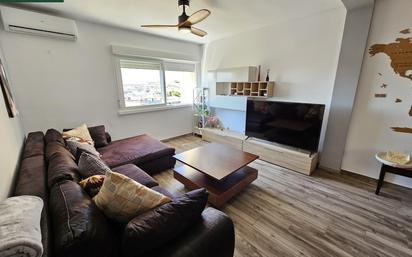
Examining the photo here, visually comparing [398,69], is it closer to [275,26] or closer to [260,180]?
[275,26]

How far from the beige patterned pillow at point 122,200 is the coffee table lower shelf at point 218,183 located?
1115mm

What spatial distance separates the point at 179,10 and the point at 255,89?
6.41ft

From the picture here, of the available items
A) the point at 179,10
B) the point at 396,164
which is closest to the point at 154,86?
the point at 179,10

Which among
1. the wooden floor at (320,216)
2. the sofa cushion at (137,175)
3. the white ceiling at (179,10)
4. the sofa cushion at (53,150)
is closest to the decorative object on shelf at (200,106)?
the white ceiling at (179,10)

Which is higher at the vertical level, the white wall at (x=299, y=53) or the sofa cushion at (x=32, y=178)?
the white wall at (x=299, y=53)

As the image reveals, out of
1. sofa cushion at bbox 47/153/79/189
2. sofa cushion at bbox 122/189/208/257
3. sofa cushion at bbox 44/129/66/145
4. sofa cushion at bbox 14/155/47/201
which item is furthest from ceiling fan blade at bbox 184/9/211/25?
sofa cushion at bbox 44/129/66/145

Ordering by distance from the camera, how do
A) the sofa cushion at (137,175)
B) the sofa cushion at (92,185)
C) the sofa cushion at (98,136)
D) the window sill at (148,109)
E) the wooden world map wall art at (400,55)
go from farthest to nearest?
the window sill at (148,109)
the sofa cushion at (98,136)
the wooden world map wall art at (400,55)
the sofa cushion at (137,175)
the sofa cushion at (92,185)

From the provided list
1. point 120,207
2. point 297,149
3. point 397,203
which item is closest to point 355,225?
point 397,203

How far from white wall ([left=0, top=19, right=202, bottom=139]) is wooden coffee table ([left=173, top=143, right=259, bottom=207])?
6.52 feet

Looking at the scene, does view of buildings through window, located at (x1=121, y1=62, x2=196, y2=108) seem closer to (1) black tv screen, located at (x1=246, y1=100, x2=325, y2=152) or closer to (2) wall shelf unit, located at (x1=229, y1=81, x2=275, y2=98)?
(2) wall shelf unit, located at (x1=229, y1=81, x2=275, y2=98)

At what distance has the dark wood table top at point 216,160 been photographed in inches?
84.0

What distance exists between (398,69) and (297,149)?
1.64 m

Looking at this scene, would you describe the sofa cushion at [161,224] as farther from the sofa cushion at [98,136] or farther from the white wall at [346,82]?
the white wall at [346,82]

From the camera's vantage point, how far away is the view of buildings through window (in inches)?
146
